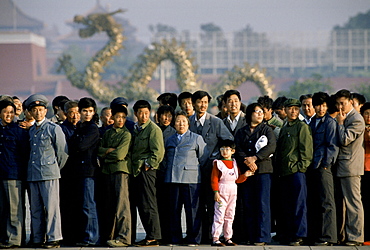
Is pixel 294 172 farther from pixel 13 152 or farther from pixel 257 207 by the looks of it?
pixel 13 152

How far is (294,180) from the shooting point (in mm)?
6660

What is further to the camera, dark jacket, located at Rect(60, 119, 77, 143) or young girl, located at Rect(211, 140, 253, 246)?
dark jacket, located at Rect(60, 119, 77, 143)

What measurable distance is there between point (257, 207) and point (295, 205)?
A: 0.39 meters

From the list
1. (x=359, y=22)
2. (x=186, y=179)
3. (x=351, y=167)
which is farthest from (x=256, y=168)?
(x=359, y=22)

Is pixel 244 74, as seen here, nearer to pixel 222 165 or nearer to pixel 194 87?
pixel 194 87

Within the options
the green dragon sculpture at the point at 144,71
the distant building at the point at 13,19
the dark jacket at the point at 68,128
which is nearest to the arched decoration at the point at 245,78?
the green dragon sculpture at the point at 144,71

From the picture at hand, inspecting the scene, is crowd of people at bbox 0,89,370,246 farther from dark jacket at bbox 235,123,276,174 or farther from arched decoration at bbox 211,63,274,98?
arched decoration at bbox 211,63,274,98

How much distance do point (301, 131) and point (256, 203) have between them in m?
0.87

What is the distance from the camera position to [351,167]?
660cm

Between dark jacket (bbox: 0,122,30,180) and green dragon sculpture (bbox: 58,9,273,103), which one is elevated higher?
green dragon sculpture (bbox: 58,9,273,103)

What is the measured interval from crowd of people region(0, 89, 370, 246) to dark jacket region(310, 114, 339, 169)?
0.01 metres

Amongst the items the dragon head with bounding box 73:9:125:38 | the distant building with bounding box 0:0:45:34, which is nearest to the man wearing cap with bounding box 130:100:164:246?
the dragon head with bounding box 73:9:125:38

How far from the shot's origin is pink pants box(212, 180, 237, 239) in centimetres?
661

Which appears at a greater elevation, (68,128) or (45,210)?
(68,128)
